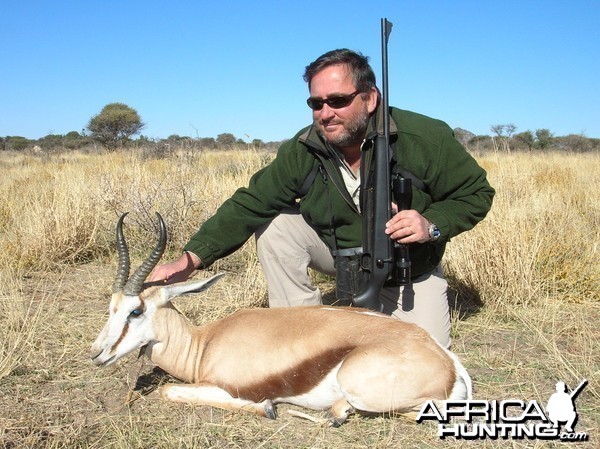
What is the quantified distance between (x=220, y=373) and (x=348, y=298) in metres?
1.17

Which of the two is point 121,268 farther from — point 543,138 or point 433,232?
point 543,138

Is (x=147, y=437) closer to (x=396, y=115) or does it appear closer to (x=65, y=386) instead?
(x=65, y=386)

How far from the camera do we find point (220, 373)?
3293mm

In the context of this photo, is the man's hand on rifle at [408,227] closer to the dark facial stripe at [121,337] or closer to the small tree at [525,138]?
the dark facial stripe at [121,337]

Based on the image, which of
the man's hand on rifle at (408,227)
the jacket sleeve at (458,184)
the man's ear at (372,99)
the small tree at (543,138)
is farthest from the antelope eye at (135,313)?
the small tree at (543,138)

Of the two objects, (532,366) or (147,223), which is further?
(147,223)

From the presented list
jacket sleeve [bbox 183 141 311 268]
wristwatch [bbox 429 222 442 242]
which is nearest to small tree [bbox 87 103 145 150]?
jacket sleeve [bbox 183 141 311 268]

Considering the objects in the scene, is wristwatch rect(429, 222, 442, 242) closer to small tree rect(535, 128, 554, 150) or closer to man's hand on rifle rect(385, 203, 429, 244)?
man's hand on rifle rect(385, 203, 429, 244)

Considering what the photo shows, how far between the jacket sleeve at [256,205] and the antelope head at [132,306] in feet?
2.25

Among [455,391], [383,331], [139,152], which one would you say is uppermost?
[139,152]

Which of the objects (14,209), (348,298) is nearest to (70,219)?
(14,209)

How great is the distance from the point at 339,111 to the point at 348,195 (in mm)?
569

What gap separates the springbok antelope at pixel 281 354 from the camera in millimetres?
2961

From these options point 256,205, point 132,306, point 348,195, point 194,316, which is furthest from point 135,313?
point 348,195
